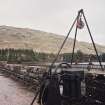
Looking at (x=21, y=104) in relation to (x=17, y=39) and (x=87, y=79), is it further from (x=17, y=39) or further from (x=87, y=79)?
(x=17, y=39)

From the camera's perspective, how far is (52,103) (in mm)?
11938

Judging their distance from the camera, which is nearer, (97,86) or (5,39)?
(97,86)

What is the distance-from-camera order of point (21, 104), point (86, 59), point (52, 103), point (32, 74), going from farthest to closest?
point (86, 59) < point (32, 74) < point (21, 104) < point (52, 103)

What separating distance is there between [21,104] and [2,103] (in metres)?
1.02

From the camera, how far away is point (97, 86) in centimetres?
1280

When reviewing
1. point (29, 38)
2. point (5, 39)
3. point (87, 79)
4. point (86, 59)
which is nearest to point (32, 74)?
point (87, 79)

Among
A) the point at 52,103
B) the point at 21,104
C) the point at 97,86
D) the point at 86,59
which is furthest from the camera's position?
the point at 86,59

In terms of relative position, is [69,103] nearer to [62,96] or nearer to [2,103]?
[62,96]

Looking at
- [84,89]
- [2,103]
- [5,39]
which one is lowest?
[2,103]

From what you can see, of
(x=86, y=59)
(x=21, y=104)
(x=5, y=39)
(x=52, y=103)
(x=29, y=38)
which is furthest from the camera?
(x=29, y=38)

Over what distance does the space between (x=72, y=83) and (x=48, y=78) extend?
0.96 m

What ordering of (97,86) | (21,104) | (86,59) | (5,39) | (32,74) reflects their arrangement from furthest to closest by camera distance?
(5,39)
(86,59)
(32,74)
(21,104)
(97,86)

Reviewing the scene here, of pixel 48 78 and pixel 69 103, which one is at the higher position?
pixel 48 78

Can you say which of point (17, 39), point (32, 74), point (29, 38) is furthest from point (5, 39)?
point (32, 74)
